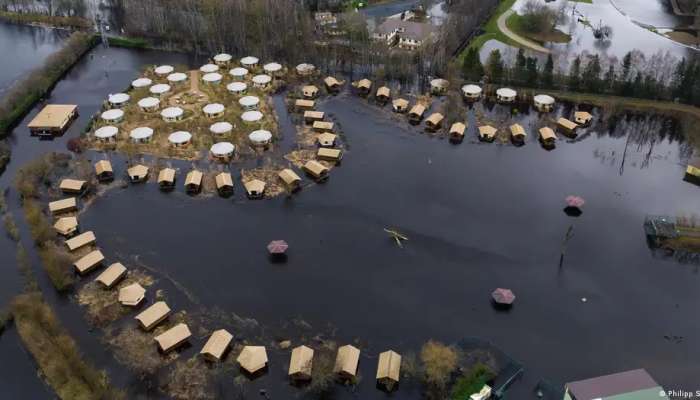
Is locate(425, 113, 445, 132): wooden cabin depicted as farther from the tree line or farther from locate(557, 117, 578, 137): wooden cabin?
locate(557, 117, 578, 137): wooden cabin

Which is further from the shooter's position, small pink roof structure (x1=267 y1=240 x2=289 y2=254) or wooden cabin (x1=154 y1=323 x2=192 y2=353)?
small pink roof structure (x1=267 y1=240 x2=289 y2=254)

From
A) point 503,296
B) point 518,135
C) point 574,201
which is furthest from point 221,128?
point 574,201

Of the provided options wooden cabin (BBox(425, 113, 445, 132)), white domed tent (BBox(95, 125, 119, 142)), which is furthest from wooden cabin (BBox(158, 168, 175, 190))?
wooden cabin (BBox(425, 113, 445, 132))

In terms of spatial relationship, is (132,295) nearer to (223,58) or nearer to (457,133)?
(457,133)

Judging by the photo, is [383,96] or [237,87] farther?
[237,87]

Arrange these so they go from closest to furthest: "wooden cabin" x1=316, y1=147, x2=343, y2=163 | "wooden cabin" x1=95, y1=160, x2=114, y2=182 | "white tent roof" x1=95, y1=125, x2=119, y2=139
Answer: "wooden cabin" x1=95, y1=160, x2=114, y2=182, "wooden cabin" x1=316, y1=147, x2=343, y2=163, "white tent roof" x1=95, y1=125, x2=119, y2=139

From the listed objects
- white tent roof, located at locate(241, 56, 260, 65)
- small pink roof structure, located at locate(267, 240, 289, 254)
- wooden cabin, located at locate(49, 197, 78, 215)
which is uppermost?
white tent roof, located at locate(241, 56, 260, 65)

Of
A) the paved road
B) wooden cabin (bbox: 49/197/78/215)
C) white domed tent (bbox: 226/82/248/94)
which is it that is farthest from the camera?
the paved road

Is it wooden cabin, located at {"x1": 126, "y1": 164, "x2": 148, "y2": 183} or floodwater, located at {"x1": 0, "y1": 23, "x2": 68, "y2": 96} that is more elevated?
floodwater, located at {"x1": 0, "y1": 23, "x2": 68, "y2": 96}
